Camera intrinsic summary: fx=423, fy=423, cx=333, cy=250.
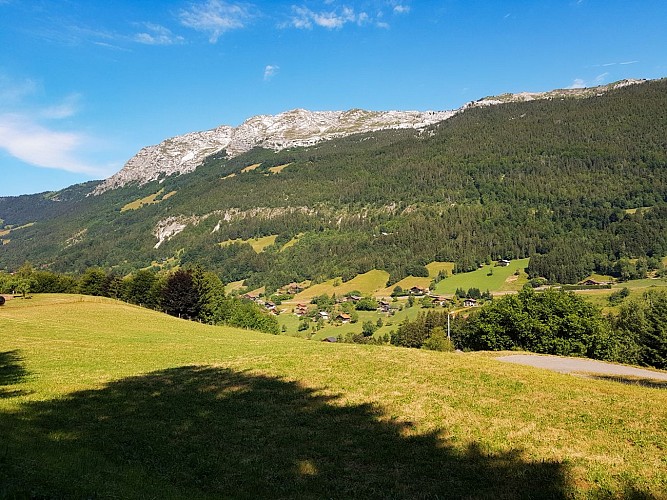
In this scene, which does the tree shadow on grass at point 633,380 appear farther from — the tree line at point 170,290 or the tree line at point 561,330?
the tree line at point 170,290

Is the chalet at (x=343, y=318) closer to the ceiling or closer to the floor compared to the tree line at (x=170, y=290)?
closer to the floor

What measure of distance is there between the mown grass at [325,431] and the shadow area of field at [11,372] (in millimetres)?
97

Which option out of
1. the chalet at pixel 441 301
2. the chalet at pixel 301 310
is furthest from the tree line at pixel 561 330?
the chalet at pixel 301 310

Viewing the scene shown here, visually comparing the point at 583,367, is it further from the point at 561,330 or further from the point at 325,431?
the point at 561,330

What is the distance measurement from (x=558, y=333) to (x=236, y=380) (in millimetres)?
59878

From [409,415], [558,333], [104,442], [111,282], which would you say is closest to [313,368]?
[409,415]

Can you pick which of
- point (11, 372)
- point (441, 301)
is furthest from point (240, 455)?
point (441, 301)

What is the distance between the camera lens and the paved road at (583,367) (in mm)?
29891

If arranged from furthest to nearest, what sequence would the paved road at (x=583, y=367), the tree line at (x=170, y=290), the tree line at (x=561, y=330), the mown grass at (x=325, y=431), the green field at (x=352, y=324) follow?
the green field at (x=352, y=324) → the tree line at (x=170, y=290) → the tree line at (x=561, y=330) → the paved road at (x=583, y=367) → the mown grass at (x=325, y=431)

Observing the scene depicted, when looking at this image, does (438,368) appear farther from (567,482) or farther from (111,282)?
(111,282)

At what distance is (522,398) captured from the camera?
18.8 meters

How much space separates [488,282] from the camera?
182m

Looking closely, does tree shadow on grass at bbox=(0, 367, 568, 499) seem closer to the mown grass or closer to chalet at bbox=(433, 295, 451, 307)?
the mown grass

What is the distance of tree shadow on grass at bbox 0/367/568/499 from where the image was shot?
10312 mm
